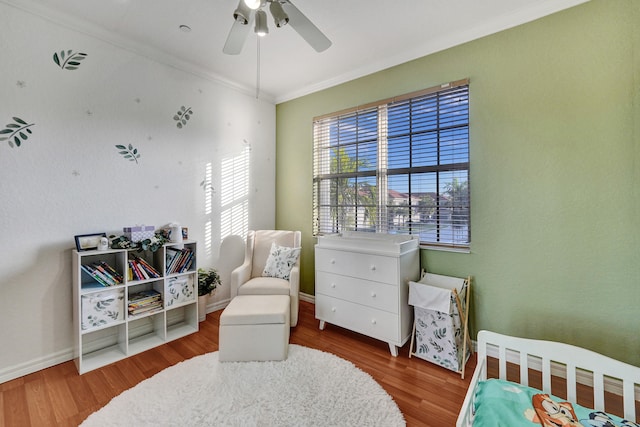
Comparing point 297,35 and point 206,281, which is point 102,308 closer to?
point 206,281

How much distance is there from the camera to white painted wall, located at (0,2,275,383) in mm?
2037

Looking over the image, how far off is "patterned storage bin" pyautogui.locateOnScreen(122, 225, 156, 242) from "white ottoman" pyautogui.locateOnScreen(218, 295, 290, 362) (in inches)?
40.8

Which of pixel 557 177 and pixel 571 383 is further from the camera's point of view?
pixel 557 177

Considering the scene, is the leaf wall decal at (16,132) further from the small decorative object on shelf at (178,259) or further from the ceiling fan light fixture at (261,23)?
the ceiling fan light fixture at (261,23)

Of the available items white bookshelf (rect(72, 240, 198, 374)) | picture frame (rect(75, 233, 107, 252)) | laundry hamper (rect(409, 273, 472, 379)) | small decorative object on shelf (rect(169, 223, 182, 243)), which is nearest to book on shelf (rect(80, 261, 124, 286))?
white bookshelf (rect(72, 240, 198, 374))

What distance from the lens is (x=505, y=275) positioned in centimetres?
226

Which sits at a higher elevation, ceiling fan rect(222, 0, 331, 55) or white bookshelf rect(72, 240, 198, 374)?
ceiling fan rect(222, 0, 331, 55)

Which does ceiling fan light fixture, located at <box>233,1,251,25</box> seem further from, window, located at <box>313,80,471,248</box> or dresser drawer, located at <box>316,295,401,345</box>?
dresser drawer, located at <box>316,295,401,345</box>

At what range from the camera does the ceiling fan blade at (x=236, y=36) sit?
5.54ft

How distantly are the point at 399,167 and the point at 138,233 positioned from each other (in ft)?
8.36

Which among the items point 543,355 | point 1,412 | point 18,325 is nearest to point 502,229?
point 543,355

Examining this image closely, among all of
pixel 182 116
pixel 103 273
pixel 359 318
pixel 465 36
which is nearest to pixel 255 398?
pixel 359 318

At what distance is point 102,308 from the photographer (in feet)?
7.27

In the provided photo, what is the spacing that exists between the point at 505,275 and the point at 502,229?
0.38m
